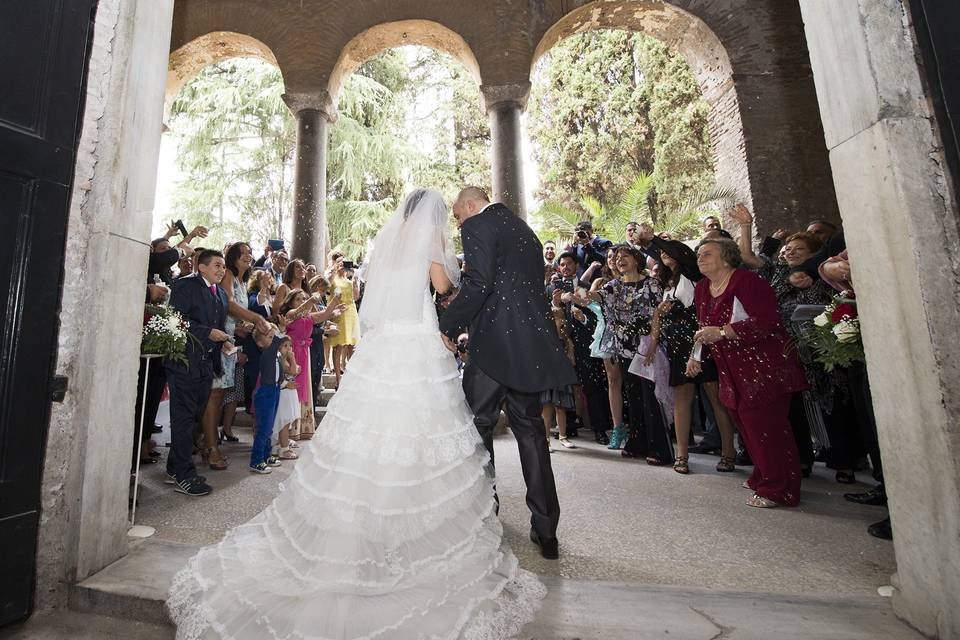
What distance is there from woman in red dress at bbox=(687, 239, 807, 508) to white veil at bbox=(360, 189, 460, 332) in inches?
84.0

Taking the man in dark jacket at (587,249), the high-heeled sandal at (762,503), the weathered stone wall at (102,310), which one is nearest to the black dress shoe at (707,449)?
the high-heeled sandal at (762,503)

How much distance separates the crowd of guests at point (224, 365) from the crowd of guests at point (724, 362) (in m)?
2.80

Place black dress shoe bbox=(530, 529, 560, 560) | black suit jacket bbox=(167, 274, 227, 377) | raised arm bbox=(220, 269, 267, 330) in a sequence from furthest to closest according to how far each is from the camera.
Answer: raised arm bbox=(220, 269, 267, 330) → black suit jacket bbox=(167, 274, 227, 377) → black dress shoe bbox=(530, 529, 560, 560)

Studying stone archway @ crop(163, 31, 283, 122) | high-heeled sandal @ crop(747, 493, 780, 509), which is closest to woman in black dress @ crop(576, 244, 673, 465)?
high-heeled sandal @ crop(747, 493, 780, 509)

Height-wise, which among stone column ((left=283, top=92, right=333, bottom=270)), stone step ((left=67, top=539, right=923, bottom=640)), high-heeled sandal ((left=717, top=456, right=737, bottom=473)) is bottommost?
stone step ((left=67, top=539, right=923, bottom=640))

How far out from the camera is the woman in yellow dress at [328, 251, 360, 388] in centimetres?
700

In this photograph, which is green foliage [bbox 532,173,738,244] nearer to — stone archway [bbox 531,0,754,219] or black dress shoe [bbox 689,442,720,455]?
stone archway [bbox 531,0,754,219]

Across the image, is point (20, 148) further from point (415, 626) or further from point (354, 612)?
point (415, 626)

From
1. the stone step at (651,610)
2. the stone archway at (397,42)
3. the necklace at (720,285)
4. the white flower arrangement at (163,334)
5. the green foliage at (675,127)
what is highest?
the green foliage at (675,127)

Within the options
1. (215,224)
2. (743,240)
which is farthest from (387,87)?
(743,240)

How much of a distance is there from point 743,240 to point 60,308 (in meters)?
5.50

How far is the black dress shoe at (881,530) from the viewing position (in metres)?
2.74

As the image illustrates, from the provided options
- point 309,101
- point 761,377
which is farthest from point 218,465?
point 309,101

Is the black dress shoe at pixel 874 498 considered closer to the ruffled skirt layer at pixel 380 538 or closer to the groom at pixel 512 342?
the groom at pixel 512 342
